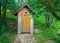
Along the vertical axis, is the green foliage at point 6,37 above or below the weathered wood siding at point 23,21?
below

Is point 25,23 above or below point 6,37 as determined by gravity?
above

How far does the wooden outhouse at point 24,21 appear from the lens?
9.78 metres

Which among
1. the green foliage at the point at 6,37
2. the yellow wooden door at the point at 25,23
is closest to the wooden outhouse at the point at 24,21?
the yellow wooden door at the point at 25,23

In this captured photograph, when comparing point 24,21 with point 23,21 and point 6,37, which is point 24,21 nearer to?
point 23,21

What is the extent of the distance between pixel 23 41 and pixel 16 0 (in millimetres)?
3770

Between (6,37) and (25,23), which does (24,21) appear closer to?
(25,23)

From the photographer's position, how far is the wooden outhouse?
9.78 meters

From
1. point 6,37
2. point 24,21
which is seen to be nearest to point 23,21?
point 24,21

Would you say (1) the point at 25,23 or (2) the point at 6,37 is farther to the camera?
(1) the point at 25,23

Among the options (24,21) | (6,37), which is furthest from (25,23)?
(6,37)

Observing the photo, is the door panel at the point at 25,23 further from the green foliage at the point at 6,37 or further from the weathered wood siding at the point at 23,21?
the green foliage at the point at 6,37

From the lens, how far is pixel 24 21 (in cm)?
990

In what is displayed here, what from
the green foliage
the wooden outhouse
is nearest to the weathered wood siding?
the wooden outhouse

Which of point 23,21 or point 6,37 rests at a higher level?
point 23,21
